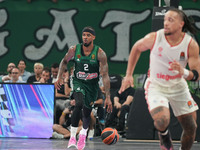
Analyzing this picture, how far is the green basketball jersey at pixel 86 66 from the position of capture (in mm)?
10023

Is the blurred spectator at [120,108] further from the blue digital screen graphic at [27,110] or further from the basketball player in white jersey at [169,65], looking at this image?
the basketball player in white jersey at [169,65]

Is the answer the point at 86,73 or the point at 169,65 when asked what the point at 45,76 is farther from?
the point at 169,65

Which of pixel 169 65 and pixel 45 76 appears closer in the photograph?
pixel 169 65

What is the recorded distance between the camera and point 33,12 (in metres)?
19.2

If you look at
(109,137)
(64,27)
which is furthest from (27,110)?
(64,27)

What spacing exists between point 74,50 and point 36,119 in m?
3.24

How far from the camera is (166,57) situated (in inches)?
271

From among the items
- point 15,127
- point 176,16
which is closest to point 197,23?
point 15,127

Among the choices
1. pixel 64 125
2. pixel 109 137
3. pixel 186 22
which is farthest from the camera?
pixel 64 125

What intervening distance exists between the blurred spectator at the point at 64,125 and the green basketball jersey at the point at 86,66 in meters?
2.34

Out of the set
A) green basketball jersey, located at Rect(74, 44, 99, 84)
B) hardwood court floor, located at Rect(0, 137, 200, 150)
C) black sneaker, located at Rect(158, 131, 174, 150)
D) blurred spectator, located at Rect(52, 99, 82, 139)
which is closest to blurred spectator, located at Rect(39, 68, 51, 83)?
blurred spectator, located at Rect(52, 99, 82, 139)

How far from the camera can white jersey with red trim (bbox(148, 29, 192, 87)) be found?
22.5 feet

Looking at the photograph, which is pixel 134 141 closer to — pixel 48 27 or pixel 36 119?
pixel 36 119

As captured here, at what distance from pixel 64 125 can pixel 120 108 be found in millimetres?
1808
